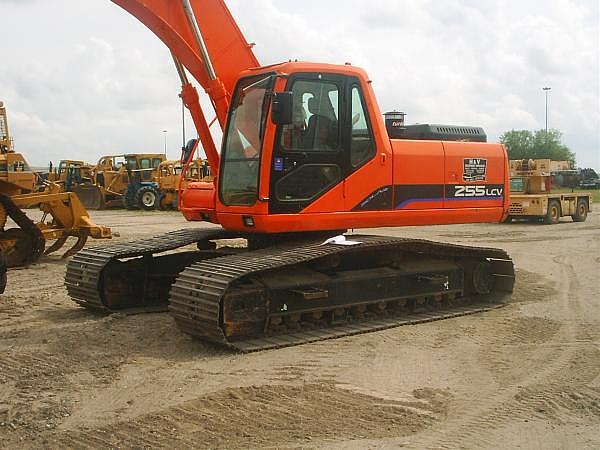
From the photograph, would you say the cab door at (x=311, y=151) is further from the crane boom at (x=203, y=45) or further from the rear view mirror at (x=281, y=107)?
the crane boom at (x=203, y=45)

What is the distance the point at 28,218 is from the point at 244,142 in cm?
642

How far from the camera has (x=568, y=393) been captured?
5.79 metres

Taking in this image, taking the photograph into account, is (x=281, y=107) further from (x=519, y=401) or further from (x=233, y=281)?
(x=519, y=401)

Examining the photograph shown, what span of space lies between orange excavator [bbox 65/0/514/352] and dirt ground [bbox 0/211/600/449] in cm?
46

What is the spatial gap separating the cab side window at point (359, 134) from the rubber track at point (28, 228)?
22.8 ft

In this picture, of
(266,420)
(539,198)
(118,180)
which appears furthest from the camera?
(118,180)

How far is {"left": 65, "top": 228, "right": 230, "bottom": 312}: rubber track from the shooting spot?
27.5 feet

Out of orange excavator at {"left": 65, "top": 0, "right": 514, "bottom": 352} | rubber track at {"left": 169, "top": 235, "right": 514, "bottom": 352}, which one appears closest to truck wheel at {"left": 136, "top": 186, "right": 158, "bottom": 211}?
orange excavator at {"left": 65, "top": 0, "right": 514, "bottom": 352}

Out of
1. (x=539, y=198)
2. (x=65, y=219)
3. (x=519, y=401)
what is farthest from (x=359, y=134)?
(x=539, y=198)

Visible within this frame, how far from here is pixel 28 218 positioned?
12875mm

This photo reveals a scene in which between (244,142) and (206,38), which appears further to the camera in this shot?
(206,38)

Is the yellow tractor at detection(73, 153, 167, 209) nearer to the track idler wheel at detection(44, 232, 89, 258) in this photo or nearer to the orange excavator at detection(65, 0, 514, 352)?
the track idler wheel at detection(44, 232, 89, 258)

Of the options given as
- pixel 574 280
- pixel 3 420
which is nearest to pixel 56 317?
pixel 3 420

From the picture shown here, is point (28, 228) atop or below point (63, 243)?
atop
